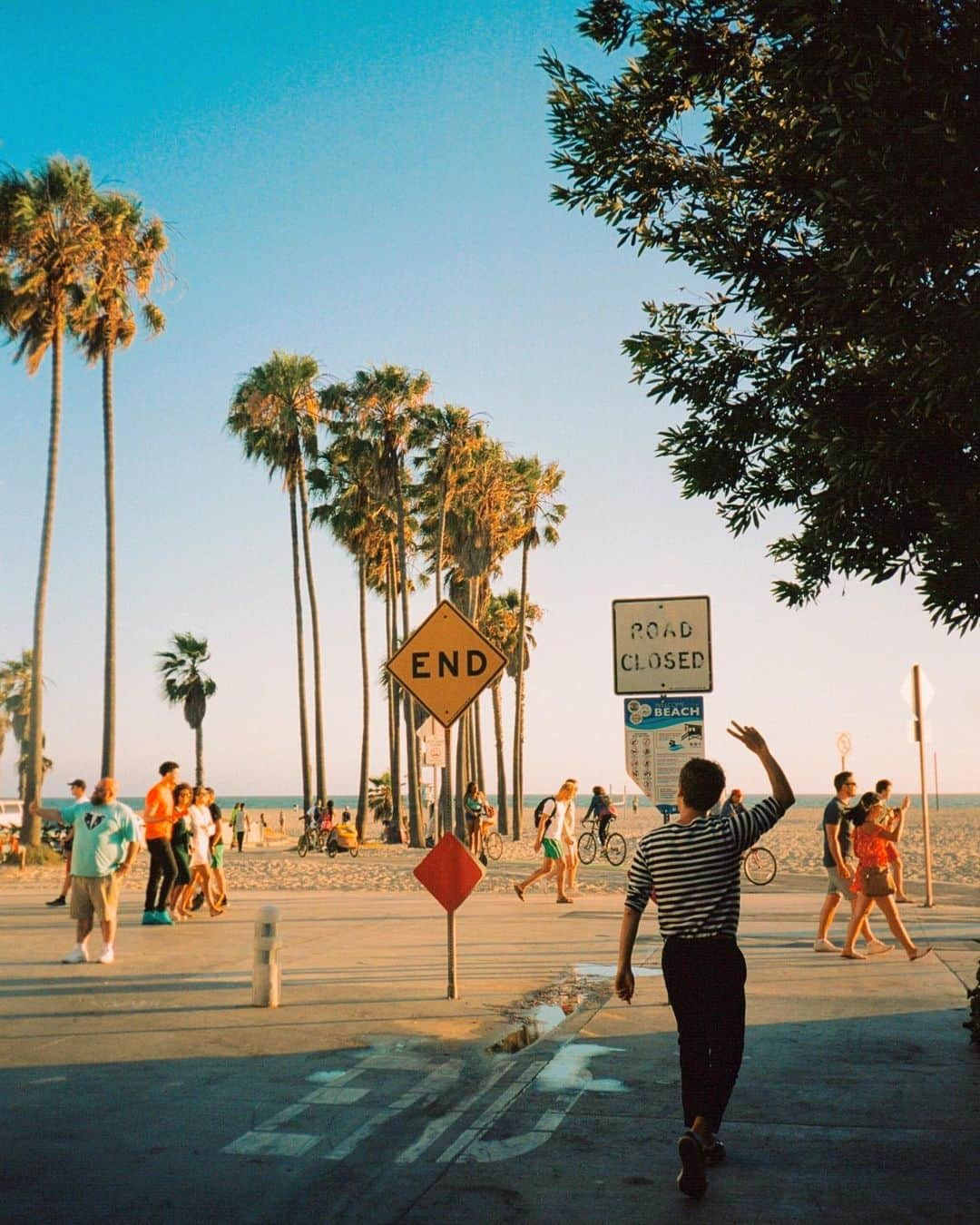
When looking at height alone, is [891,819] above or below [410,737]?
below

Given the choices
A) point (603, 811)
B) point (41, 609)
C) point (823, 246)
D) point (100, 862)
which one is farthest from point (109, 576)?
point (823, 246)

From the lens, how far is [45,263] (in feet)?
111

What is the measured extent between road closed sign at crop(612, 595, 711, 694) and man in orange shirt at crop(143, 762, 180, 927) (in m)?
6.74

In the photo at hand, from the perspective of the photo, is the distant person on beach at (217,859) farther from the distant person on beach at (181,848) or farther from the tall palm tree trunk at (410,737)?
the tall palm tree trunk at (410,737)

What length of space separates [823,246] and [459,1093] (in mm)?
5629

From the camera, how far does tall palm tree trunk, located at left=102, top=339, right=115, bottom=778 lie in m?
33.0

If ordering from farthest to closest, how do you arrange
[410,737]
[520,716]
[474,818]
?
[520,716] → [410,737] → [474,818]

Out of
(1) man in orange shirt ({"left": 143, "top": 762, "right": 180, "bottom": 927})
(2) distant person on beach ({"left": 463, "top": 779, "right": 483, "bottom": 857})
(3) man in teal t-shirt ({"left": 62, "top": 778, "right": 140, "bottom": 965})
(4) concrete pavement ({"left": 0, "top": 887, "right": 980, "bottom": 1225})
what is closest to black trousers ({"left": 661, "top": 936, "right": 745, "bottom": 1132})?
(4) concrete pavement ({"left": 0, "top": 887, "right": 980, "bottom": 1225})

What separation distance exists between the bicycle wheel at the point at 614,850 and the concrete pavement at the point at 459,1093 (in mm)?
18915

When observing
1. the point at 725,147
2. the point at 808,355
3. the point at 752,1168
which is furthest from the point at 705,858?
the point at 725,147

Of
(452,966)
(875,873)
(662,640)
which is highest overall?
(662,640)

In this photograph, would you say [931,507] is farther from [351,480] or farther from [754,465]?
[351,480]

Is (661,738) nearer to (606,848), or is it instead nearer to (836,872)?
(836,872)

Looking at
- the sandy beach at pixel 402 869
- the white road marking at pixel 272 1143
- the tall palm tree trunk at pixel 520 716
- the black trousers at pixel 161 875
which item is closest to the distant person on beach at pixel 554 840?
the sandy beach at pixel 402 869
